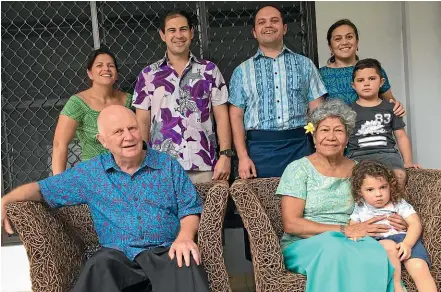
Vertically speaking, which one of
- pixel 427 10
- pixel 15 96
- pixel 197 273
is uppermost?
pixel 427 10

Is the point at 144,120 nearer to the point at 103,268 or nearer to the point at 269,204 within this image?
the point at 269,204

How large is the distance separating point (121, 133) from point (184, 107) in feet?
2.28

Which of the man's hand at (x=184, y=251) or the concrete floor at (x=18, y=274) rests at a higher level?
the man's hand at (x=184, y=251)

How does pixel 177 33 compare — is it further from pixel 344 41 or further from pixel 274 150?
pixel 344 41

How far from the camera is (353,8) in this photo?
4051mm

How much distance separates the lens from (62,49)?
169 inches

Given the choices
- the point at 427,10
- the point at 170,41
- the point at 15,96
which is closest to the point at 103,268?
the point at 170,41

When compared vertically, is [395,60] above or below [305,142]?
above

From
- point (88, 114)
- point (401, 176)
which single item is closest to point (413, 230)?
point (401, 176)

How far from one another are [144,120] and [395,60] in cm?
213

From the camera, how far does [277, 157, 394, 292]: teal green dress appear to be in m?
2.26

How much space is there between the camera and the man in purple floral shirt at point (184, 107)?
9.87 ft

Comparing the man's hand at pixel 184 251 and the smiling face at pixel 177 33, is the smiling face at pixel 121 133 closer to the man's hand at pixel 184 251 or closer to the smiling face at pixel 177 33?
the man's hand at pixel 184 251

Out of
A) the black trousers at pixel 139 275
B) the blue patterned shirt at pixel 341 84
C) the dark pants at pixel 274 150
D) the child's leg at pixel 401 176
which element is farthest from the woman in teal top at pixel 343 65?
the black trousers at pixel 139 275
